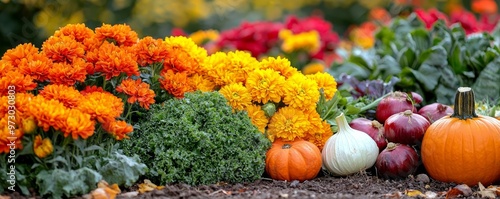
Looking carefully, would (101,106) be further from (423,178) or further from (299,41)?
(299,41)

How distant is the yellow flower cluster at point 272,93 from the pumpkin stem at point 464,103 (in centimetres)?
77

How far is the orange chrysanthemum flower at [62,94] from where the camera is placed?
10.8 ft

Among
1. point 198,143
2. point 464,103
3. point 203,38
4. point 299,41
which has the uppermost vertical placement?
point 203,38

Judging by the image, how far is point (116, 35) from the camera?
148 inches

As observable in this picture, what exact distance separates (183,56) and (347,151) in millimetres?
1091

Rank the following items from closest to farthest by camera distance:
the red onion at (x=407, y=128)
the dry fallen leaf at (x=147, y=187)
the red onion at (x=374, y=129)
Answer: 1. the dry fallen leaf at (x=147, y=187)
2. the red onion at (x=407, y=128)
3. the red onion at (x=374, y=129)

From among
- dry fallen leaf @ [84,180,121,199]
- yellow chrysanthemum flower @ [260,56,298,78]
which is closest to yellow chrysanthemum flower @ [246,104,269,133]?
yellow chrysanthemum flower @ [260,56,298,78]

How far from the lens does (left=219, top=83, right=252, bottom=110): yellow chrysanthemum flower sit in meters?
3.88

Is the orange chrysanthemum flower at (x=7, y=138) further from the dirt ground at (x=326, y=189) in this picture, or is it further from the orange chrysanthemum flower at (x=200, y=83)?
the orange chrysanthemum flower at (x=200, y=83)

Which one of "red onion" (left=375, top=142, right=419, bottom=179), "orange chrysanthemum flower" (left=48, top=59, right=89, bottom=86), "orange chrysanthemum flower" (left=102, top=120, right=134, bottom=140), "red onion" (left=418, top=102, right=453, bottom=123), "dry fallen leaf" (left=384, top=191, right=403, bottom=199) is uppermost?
"orange chrysanthemum flower" (left=48, top=59, right=89, bottom=86)

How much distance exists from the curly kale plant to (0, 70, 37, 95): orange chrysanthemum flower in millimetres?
611

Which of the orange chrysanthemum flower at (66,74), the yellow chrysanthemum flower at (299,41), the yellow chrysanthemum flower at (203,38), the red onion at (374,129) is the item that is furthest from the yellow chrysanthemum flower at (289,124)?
the yellow chrysanthemum flower at (203,38)

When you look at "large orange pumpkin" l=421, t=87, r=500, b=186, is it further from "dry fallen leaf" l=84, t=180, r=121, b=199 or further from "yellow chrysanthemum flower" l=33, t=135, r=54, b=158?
"yellow chrysanthemum flower" l=33, t=135, r=54, b=158

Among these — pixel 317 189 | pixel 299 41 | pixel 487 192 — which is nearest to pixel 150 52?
pixel 317 189
